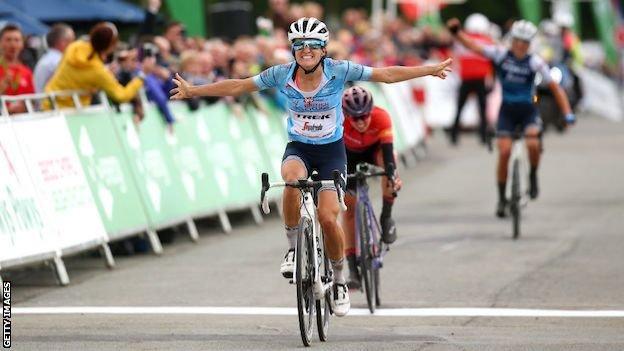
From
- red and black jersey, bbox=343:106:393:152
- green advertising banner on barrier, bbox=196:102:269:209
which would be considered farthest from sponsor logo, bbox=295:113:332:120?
green advertising banner on barrier, bbox=196:102:269:209

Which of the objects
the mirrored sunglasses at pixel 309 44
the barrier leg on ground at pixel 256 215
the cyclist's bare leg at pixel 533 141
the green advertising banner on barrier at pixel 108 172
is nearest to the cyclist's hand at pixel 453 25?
the cyclist's bare leg at pixel 533 141

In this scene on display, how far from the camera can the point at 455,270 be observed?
1498 cm

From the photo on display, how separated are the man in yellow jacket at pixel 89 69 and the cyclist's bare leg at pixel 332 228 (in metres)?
4.99

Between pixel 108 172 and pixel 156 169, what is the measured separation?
1.24m

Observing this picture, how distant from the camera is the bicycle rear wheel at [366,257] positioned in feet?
40.4

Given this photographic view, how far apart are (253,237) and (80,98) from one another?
10.5 ft

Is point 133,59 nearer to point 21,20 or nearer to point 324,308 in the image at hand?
point 21,20

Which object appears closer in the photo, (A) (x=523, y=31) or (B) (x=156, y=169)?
(B) (x=156, y=169)

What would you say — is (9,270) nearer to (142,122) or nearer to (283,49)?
(142,122)

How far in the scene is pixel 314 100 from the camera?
11055 mm

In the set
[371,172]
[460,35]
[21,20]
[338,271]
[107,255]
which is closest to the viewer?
[338,271]

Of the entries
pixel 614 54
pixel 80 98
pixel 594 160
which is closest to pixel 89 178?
pixel 80 98

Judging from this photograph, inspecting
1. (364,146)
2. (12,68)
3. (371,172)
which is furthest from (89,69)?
(371,172)

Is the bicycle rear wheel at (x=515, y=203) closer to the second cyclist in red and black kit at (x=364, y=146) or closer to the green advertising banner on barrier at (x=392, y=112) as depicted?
the second cyclist in red and black kit at (x=364, y=146)
